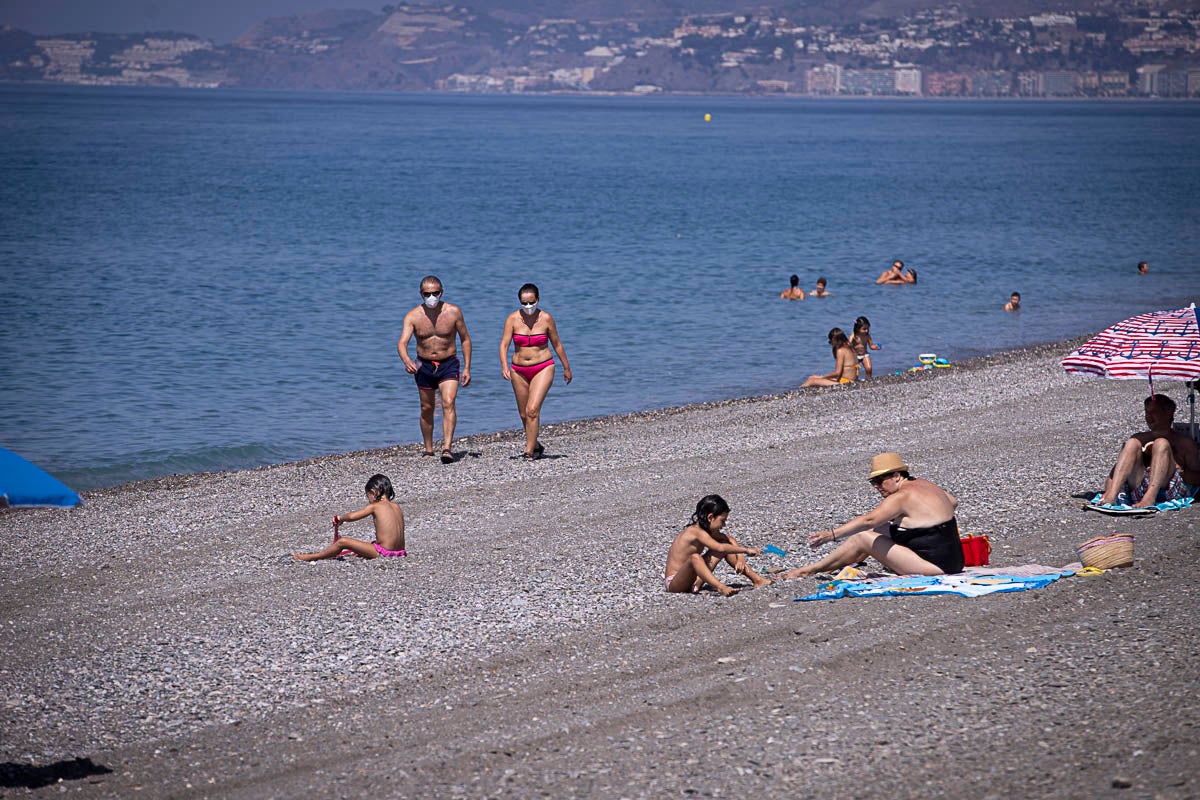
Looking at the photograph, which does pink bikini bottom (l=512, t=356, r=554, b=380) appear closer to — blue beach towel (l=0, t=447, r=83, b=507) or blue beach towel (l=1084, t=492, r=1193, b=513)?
blue beach towel (l=1084, t=492, r=1193, b=513)

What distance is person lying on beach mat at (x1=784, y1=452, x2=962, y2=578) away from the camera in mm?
8492

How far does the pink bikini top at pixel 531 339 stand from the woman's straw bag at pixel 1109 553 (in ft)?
20.1

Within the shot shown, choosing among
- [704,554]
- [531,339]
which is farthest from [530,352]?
[704,554]

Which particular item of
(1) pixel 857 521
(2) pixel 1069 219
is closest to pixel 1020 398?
(1) pixel 857 521

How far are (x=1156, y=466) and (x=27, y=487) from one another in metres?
8.33

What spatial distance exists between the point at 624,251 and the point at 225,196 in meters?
23.9

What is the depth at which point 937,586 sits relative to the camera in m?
8.31

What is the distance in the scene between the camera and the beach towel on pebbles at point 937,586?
829cm

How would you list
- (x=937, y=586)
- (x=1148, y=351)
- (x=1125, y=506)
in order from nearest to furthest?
1. (x=937, y=586)
2. (x=1148, y=351)
3. (x=1125, y=506)

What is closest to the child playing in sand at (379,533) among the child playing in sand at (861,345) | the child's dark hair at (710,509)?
the child's dark hair at (710,509)

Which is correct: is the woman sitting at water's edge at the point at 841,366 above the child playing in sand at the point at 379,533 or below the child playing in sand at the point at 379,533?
below

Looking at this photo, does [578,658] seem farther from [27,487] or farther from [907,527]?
[27,487]

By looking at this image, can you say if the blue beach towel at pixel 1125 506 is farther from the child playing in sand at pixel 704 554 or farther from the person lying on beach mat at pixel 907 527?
the child playing in sand at pixel 704 554

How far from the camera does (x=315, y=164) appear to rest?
265 ft
